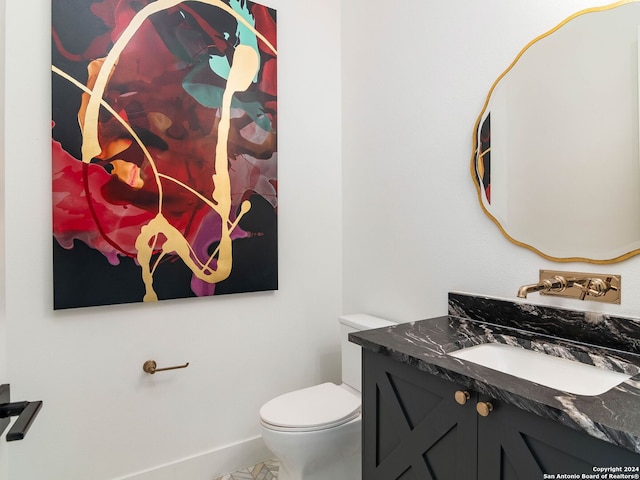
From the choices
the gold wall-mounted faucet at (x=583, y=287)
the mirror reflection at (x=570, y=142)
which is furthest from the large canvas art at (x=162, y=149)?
the gold wall-mounted faucet at (x=583, y=287)

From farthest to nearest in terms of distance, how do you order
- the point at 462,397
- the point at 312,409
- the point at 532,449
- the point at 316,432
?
the point at 312,409 < the point at 316,432 < the point at 462,397 < the point at 532,449

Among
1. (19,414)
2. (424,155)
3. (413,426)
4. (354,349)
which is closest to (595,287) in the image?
(413,426)

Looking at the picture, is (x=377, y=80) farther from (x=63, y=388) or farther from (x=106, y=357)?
(x=63, y=388)

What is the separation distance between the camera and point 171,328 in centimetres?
190

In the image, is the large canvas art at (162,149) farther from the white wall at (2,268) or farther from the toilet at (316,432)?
the toilet at (316,432)

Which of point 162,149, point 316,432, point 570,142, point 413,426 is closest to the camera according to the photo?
point 413,426

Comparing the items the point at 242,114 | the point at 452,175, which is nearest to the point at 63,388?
the point at 242,114

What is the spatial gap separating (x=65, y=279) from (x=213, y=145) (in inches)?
35.2

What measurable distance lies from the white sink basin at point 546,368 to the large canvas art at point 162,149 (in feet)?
3.95

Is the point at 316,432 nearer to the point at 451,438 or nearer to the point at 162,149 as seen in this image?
the point at 451,438

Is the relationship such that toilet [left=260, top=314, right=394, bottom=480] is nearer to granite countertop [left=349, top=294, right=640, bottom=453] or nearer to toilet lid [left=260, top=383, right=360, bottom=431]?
toilet lid [left=260, top=383, right=360, bottom=431]

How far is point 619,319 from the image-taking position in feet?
3.77

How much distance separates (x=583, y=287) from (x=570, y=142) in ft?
1.58

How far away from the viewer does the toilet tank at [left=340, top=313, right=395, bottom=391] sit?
1.92 meters
